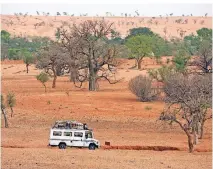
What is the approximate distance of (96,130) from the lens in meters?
28.6

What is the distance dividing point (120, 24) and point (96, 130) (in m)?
139

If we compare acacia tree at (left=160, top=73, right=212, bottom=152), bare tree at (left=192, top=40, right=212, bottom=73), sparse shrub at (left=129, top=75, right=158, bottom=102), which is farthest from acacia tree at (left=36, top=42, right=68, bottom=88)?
acacia tree at (left=160, top=73, right=212, bottom=152)

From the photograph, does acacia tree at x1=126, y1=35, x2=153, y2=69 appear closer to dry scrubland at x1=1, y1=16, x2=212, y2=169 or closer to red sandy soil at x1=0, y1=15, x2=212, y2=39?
dry scrubland at x1=1, y1=16, x2=212, y2=169

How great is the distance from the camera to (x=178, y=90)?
27875 mm

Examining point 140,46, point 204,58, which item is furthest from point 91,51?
point 140,46

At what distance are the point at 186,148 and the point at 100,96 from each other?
2048 cm

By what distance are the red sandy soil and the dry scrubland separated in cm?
8767

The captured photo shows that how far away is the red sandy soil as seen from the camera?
145438 millimetres

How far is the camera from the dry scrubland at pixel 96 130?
19047 millimetres

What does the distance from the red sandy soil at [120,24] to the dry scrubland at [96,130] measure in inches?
3452

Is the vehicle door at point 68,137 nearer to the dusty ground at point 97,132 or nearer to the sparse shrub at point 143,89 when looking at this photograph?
the dusty ground at point 97,132

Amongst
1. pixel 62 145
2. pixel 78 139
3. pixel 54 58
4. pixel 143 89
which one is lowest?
pixel 62 145

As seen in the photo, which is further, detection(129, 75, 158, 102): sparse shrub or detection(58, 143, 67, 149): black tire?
detection(129, 75, 158, 102): sparse shrub

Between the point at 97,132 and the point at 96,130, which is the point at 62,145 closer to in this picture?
the point at 97,132
